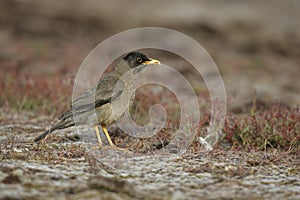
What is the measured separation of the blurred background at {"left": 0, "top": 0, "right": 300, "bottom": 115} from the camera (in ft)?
31.7

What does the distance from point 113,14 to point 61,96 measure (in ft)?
35.2

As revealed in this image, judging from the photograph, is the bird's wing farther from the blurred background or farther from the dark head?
the blurred background

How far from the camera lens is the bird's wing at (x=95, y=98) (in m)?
6.48

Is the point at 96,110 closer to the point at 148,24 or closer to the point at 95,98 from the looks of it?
the point at 95,98

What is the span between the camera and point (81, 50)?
1449cm

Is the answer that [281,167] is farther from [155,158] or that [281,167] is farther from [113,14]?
[113,14]

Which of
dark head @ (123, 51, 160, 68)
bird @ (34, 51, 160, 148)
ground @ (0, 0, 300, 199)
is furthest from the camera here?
dark head @ (123, 51, 160, 68)

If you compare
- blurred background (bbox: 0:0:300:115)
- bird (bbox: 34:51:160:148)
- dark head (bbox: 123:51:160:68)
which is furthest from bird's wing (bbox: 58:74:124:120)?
blurred background (bbox: 0:0:300:115)

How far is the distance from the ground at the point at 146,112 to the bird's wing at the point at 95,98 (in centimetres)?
47

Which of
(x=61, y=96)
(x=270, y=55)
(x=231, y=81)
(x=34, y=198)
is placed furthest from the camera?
(x=270, y=55)

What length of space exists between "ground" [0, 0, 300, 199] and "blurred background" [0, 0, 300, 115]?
4 centimetres

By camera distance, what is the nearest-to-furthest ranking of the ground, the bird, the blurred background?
the ground, the bird, the blurred background

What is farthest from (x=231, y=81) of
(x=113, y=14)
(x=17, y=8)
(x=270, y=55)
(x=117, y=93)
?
(x=17, y=8)

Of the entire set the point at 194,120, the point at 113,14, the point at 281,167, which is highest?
the point at 113,14
